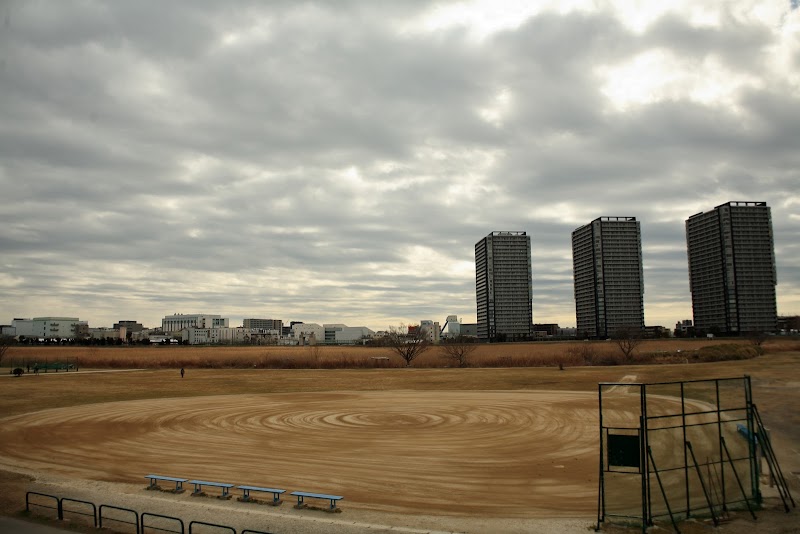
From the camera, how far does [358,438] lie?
27.2 meters

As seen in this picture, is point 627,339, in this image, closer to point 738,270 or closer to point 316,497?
point 316,497

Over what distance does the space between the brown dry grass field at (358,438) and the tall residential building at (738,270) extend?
13349 cm

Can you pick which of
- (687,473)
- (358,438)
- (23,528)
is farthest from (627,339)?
(23,528)

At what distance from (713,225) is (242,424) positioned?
186 m

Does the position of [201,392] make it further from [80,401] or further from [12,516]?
[12,516]

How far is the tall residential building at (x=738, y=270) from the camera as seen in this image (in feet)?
553

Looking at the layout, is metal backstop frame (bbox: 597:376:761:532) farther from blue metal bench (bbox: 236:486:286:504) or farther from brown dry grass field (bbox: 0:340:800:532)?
blue metal bench (bbox: 236:486:286:504)

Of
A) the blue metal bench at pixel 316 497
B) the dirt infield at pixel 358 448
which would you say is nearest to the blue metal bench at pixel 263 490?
the blue metal bench at pixel 316 497

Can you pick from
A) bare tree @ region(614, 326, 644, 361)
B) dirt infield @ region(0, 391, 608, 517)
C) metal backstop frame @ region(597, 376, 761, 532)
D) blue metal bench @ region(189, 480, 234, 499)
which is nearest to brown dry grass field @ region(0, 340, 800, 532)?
dirt infield @ region(0, 391, 608, 517)

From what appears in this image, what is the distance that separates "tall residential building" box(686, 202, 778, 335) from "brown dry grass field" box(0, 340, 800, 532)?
438 ft

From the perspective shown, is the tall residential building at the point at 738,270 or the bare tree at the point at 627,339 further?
the tall residential building at the point at 738,270

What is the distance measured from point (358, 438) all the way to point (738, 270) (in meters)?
179

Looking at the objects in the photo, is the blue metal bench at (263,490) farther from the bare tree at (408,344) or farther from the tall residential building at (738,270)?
the tall residential building at (738,270)

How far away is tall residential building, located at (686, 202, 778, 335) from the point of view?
553 feet
